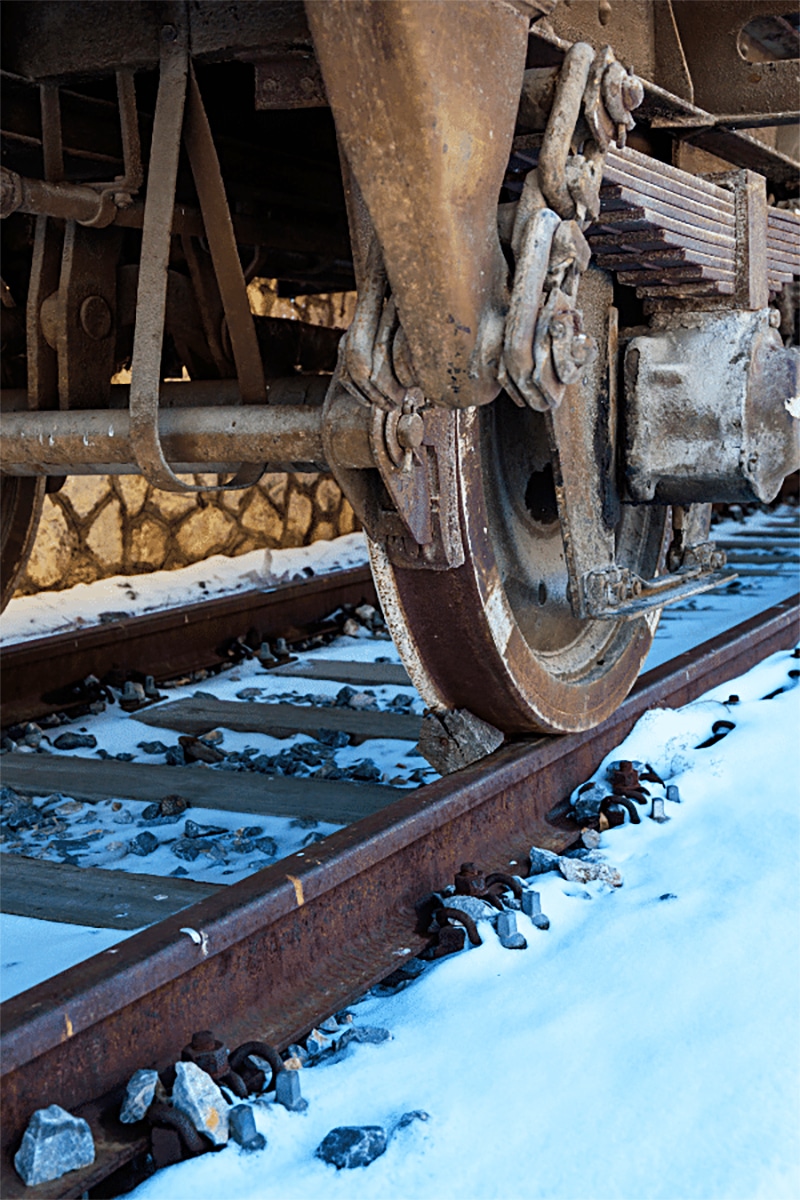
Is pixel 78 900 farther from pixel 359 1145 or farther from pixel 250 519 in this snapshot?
pixel 250 519

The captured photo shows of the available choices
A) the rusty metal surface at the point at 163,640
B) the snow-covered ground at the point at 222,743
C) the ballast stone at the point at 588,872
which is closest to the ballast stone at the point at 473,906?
the ballast stone at the point at 588,872

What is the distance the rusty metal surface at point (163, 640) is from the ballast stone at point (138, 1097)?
2.60m

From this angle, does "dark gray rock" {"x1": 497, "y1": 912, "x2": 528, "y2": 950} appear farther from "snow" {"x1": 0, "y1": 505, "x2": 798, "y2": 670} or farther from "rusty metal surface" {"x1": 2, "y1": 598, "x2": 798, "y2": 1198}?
"snow" {"x1": 0, "y1": 505, "x2": 798, "y2": 670}

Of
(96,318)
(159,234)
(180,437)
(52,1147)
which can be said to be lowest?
(52,1147)

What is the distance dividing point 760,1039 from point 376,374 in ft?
4.10

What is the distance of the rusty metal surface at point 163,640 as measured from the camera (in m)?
4.41

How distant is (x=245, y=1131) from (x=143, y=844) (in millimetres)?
1327

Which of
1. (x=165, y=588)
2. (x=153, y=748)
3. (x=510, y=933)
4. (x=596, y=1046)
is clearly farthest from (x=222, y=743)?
(x=165, y=588)

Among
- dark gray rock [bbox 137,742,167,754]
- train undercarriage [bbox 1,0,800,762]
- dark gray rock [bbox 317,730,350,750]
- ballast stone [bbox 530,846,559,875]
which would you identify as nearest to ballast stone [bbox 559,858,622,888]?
ballast stone [bbox 530,846,559,875]

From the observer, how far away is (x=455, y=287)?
199cm

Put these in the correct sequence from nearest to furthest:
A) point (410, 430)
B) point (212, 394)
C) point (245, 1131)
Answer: point (245, 1131)
point (410, 430)
point (212, 394)

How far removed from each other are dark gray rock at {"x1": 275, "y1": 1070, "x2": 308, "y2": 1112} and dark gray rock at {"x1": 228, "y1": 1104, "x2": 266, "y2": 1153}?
82mm

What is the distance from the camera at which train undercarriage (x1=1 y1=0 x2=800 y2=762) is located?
200 cm

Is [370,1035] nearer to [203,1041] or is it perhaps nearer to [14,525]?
[203,1041]
